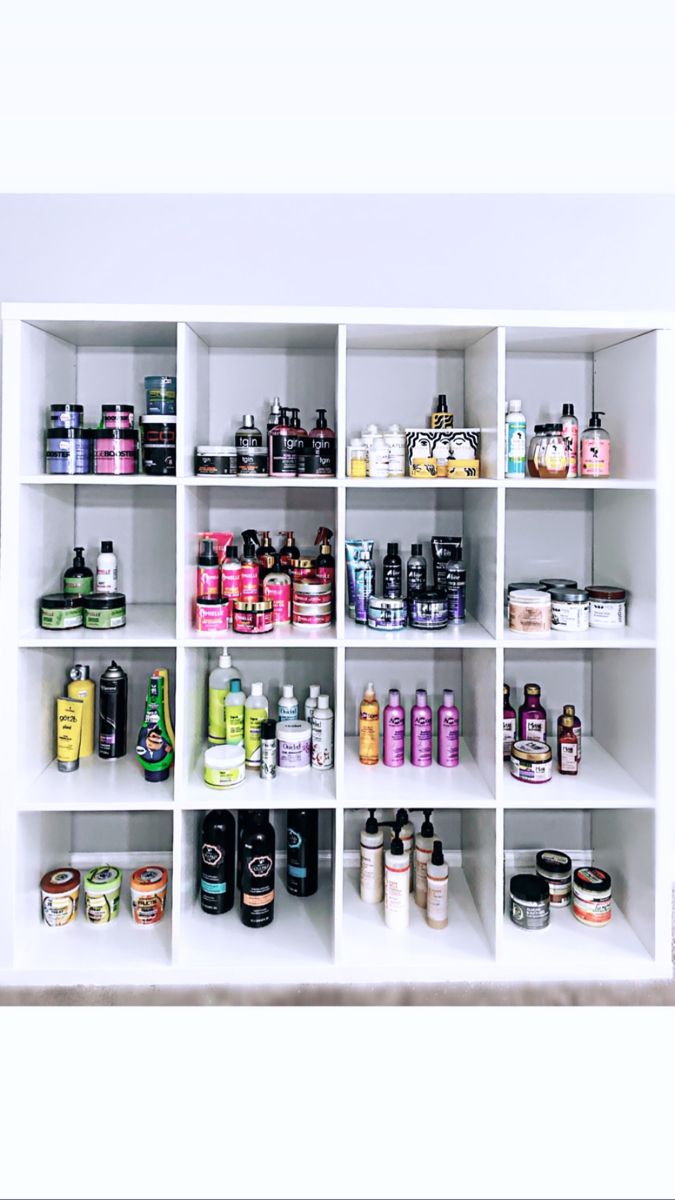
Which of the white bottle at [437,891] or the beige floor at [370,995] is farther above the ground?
the white bottle at [437,891]

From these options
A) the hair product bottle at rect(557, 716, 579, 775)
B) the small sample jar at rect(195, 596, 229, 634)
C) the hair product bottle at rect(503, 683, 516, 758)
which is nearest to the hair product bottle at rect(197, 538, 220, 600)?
the small sample jar at rect(195, 596, 229, 634)

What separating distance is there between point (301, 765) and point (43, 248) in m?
1.51

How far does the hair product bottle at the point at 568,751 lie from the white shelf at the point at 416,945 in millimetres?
442

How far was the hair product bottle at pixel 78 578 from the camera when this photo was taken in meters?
2.02

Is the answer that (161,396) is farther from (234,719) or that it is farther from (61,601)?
(234,719)

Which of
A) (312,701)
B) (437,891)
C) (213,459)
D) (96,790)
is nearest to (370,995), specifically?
(437,891)

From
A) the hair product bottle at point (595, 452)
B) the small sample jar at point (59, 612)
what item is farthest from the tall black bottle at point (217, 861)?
the hair product bottle at point (595, 452)

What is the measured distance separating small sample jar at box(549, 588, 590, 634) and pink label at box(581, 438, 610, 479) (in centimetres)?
Answer: 30

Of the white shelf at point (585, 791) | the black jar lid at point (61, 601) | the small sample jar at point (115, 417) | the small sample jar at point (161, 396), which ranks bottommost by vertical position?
the white shelf at point (585, 791)

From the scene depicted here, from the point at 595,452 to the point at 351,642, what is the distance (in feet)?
2.48

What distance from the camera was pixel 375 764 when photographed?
204 centimetres

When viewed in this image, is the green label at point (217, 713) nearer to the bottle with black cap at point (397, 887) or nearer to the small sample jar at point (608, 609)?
the bottle with black cap at point (397, 887)

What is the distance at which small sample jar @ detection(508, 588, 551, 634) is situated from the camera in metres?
1.91

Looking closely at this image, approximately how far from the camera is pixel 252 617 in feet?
6.21
